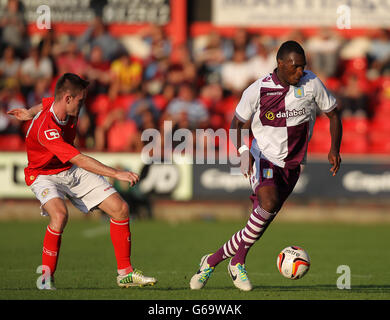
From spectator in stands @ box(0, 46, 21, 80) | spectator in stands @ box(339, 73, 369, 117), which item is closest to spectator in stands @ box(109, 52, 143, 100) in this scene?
spectator in stands @ box(0, 46, 21, 80)

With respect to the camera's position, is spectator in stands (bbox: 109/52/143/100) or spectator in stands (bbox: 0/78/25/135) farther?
spectator in stands (bbox: 109/52/143/100)

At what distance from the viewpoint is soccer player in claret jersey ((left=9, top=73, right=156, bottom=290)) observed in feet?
25.0

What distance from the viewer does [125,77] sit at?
18859 mm

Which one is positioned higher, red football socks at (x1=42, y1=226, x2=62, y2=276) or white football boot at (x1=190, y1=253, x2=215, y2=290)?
red football socks at (x1=42, y1=226, x2=62, y2=276)

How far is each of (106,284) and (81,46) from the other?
12268mm

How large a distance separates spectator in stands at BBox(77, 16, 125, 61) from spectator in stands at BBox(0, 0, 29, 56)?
146 centimetres

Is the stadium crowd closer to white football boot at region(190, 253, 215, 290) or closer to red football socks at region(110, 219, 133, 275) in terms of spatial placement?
red football socks at region(110, 219, 133, 275)

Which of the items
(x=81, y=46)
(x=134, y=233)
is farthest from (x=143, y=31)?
(x=134, y=233)

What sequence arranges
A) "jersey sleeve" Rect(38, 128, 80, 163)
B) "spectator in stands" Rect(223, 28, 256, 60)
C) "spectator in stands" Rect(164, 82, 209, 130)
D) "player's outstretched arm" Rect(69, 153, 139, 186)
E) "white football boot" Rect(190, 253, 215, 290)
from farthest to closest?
"spectator in stands" Rect(223, 28, 256, 60) → "spectator in stands" Rect(164, 82, 209, 130) → "white football boot" Rect(190, 253, 215, 290) → "jersey sleeve" Rect(38, 128, 80, 163) → "player's outstretched arm" Rect(69, 153, 139, 186)

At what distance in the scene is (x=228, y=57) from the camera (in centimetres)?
1941

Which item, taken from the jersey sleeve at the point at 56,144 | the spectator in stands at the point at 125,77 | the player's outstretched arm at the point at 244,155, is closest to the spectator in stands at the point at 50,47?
the spectator in stands at the point at 125,77

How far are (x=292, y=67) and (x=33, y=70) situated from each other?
12275 mm

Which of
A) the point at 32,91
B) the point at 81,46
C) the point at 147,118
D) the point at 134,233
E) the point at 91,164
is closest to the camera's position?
the point at 91,164

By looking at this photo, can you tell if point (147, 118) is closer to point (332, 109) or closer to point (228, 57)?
point (228, 57)
